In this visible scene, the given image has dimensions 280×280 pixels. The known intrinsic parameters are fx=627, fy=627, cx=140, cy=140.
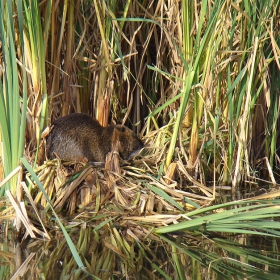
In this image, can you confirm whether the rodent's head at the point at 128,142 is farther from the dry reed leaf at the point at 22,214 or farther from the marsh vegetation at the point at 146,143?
the dry reed leaf at the point at 22,214

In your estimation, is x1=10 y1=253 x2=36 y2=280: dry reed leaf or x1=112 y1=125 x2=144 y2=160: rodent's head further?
x1=112 y1=125 x2=144 y2=160: rodent's head

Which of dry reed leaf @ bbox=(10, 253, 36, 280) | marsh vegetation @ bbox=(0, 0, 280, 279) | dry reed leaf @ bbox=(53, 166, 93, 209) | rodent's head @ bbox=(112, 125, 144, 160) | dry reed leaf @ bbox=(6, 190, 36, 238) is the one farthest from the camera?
rodent's head @ bbox=(112, 125, 144, 160)

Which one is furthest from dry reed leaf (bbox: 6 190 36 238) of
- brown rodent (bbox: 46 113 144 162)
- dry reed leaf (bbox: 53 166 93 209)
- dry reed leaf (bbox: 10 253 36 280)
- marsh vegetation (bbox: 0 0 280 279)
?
brown rodent (bbox: 46 113 144 162)

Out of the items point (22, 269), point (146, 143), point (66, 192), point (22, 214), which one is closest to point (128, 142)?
point (146, 143)

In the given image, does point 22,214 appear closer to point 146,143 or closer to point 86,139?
point 86,139

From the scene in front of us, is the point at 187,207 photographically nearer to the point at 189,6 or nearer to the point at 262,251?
the point at 262,251

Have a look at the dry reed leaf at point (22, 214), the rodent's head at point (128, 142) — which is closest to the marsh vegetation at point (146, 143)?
the dry reed leaf at point (22, 214)

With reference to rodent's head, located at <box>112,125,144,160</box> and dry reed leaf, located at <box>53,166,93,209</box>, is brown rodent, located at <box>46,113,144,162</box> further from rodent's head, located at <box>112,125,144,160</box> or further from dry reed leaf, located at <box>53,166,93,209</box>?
dry reed leaf, located at <box>53,166,93,209</box>

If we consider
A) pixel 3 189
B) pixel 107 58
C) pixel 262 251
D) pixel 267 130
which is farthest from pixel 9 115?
pixel 267 130
